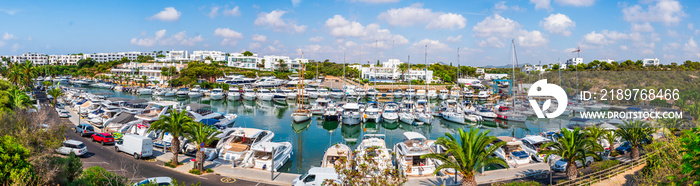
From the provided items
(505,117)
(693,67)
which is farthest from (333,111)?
(693,67)

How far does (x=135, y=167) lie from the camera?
20.7 metres

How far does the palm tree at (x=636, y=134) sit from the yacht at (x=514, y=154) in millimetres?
5925

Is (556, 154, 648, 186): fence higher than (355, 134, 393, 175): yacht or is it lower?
lower

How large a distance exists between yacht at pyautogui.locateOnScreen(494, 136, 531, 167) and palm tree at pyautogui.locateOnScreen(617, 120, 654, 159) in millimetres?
5925

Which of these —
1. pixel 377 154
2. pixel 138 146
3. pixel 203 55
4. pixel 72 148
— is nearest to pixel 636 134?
pixel 377 154

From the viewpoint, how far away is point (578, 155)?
17.8m

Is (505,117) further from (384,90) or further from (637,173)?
(384,90)

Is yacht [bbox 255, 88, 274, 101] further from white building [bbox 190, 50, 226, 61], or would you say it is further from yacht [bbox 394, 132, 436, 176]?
white building [bbox 190, 50, 226, 61]

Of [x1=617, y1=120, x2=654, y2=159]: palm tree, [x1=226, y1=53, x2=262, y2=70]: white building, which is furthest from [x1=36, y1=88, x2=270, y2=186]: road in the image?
[x1=226, y1=53, x2=262, y2=70]: white building

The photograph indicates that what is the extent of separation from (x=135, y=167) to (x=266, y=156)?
7.43m

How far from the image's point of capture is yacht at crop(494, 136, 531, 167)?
24.4m

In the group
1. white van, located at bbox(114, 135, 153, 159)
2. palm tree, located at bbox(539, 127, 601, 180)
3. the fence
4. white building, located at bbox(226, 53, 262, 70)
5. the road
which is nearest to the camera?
the fence

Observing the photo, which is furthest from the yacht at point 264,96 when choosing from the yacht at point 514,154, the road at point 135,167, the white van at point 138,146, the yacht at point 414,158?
the yacht at point 514,154

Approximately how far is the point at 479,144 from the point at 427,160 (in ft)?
21.4
